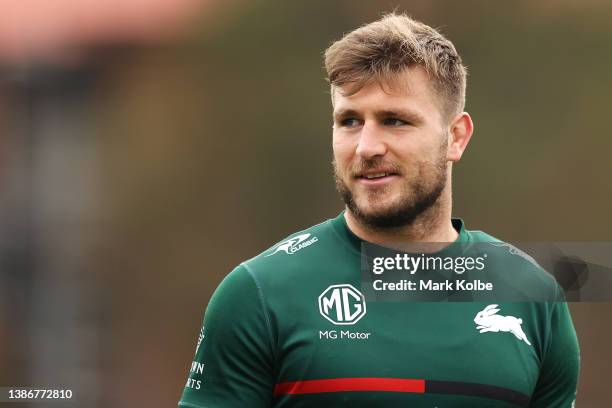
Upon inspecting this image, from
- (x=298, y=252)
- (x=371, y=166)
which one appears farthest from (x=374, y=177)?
(x=298, y=252)

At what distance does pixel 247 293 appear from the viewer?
2.80 metres

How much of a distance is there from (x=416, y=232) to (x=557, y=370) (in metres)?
→ 0.59

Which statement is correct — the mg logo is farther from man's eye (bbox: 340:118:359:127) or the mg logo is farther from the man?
man's eye (bbox: 340:118:359:127)

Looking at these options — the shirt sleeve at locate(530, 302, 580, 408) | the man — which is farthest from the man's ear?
the shirt sleeve at locate(530, 302, 580, 408)

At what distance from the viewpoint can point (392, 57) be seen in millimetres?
2896

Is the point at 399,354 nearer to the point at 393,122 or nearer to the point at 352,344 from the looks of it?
the point at 352,344

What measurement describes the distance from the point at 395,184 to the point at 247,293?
53 centimetres

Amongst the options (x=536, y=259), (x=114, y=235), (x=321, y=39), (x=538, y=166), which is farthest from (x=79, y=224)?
(x=536, y=259)

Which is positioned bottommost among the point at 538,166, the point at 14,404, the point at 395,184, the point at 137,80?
the point at 14,404

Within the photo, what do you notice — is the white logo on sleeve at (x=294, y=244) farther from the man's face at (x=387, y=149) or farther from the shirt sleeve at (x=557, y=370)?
the shirt sleeve at (x=557, y=370)

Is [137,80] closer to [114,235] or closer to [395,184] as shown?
[114,235]

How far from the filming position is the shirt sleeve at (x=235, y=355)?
2.73 m

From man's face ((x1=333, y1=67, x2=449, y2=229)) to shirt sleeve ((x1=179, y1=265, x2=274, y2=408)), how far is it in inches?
16.2

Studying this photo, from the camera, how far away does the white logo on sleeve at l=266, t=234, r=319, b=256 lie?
3000 mm
